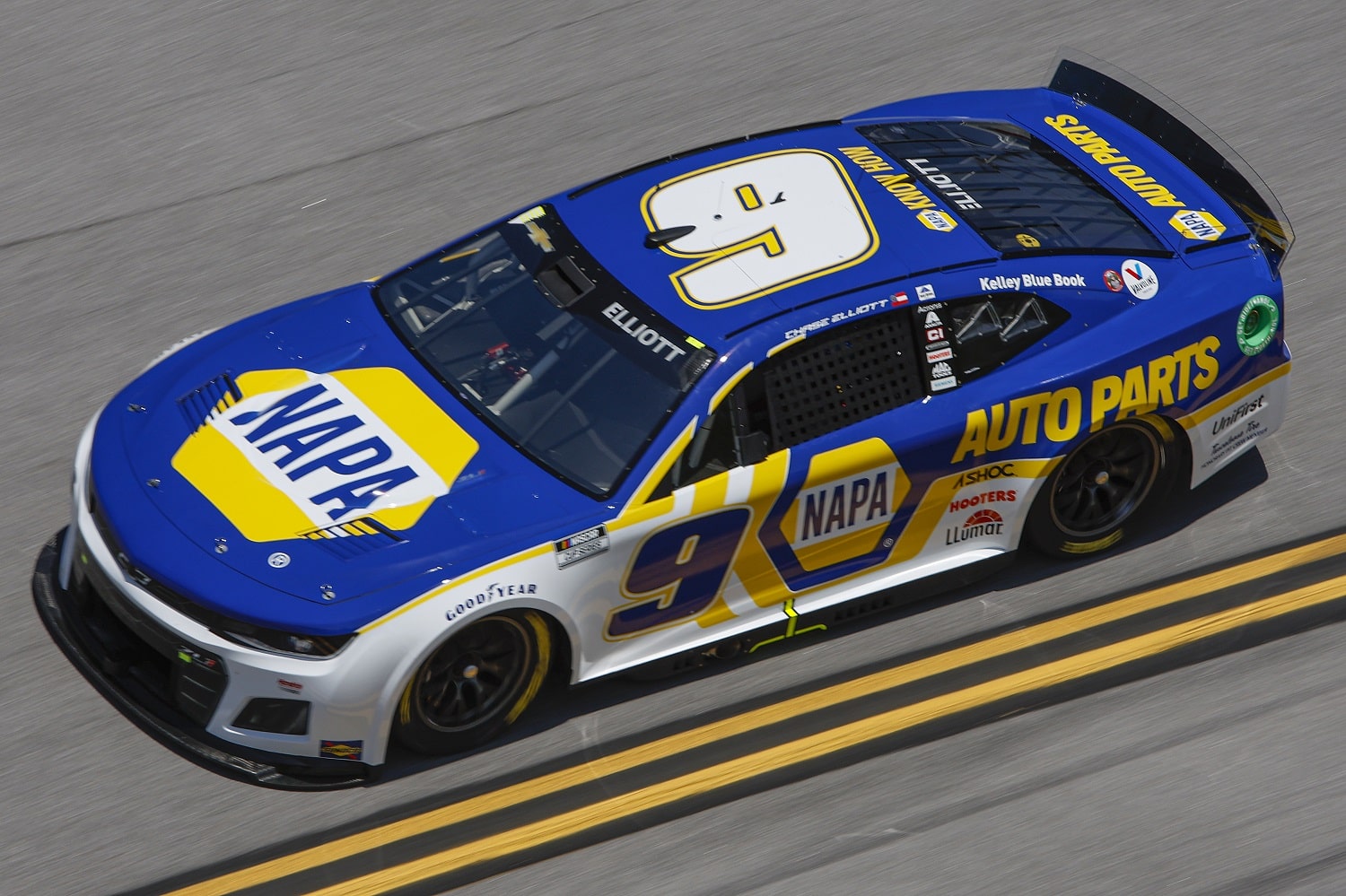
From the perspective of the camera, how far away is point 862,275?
614 cm

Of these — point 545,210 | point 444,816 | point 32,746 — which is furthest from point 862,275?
point 32,746

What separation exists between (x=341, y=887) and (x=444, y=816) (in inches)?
16.9

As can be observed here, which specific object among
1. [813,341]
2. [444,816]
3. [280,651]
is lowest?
[444,816]

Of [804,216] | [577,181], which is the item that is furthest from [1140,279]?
[577,181]

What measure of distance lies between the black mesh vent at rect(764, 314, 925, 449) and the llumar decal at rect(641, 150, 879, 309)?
11.1 inches

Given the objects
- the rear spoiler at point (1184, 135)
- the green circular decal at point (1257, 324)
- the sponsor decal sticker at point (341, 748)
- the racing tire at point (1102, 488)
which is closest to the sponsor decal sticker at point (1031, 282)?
the racing tire at point (1102, 488)

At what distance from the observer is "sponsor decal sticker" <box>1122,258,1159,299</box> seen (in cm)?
655

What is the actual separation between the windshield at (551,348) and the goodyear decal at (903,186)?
1.21 meters

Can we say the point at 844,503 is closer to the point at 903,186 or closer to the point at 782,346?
the point at 782,346

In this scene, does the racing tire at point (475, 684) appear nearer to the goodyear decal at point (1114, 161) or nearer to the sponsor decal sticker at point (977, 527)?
the sponsor decal sticker at point (977, 527)

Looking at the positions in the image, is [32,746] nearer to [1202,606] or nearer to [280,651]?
[280,651]

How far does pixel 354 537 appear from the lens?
5.54 m

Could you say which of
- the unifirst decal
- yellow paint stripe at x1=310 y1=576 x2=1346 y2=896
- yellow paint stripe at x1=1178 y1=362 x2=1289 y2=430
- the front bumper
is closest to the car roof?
the unifirst decal

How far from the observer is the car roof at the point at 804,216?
6.05 m
